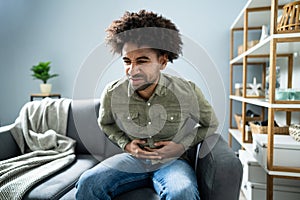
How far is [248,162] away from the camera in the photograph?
132cm

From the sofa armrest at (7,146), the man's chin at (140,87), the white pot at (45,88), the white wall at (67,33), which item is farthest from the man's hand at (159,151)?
the white pot at (45,88)

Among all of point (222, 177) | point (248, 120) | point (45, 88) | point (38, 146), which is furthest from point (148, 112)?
point (45, 88)

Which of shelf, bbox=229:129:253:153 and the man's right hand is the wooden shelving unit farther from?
the man's right hand

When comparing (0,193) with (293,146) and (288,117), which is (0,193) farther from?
(288,117)

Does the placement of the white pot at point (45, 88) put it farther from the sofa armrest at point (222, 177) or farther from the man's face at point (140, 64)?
the sofa armrest at point (222, 177)

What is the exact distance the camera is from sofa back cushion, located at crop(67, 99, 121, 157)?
4.44 ft

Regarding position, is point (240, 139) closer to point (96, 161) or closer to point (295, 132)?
point (295, 132)

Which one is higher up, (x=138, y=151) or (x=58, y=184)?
(x=138, y=151)

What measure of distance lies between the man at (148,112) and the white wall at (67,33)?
1098mm

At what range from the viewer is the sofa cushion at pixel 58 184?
35.8 inches

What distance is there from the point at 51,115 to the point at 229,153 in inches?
42.0

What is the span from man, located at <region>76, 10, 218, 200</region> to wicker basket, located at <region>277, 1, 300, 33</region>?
52 cm

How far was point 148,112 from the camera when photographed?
1.01 metres

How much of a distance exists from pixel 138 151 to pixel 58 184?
0.37 metres
